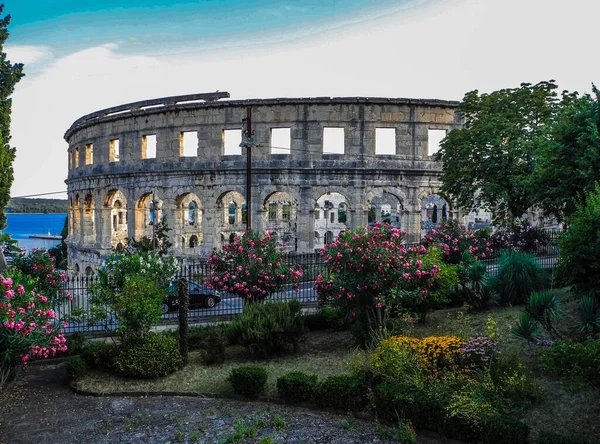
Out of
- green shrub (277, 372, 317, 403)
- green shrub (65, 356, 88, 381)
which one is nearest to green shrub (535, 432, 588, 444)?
green shrub (277, 372, 317, 403)

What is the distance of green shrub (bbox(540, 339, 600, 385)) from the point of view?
8359 mm

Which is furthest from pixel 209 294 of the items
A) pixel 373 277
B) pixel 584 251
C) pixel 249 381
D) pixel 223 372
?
pixel 584 251

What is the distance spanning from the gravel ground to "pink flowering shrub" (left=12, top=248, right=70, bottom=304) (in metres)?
2.48

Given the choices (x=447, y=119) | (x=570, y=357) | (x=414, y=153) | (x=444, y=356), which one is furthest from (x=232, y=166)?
(x=570, y=357)

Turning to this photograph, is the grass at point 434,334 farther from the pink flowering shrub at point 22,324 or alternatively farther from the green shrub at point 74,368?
the pink flowering shrub at point 22,324

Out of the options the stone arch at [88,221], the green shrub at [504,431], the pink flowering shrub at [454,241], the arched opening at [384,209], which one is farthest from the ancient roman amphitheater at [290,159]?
the arched opening at [384,209]

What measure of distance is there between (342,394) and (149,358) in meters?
4.96

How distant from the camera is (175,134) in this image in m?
32.7

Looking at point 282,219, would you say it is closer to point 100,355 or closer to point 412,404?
point 100,355

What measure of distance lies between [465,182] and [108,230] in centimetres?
2404

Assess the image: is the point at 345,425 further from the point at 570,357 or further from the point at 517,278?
the point at 517,278

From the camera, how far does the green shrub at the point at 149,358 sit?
12836mm

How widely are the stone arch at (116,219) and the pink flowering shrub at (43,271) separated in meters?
21.5

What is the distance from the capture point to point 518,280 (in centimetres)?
1581
